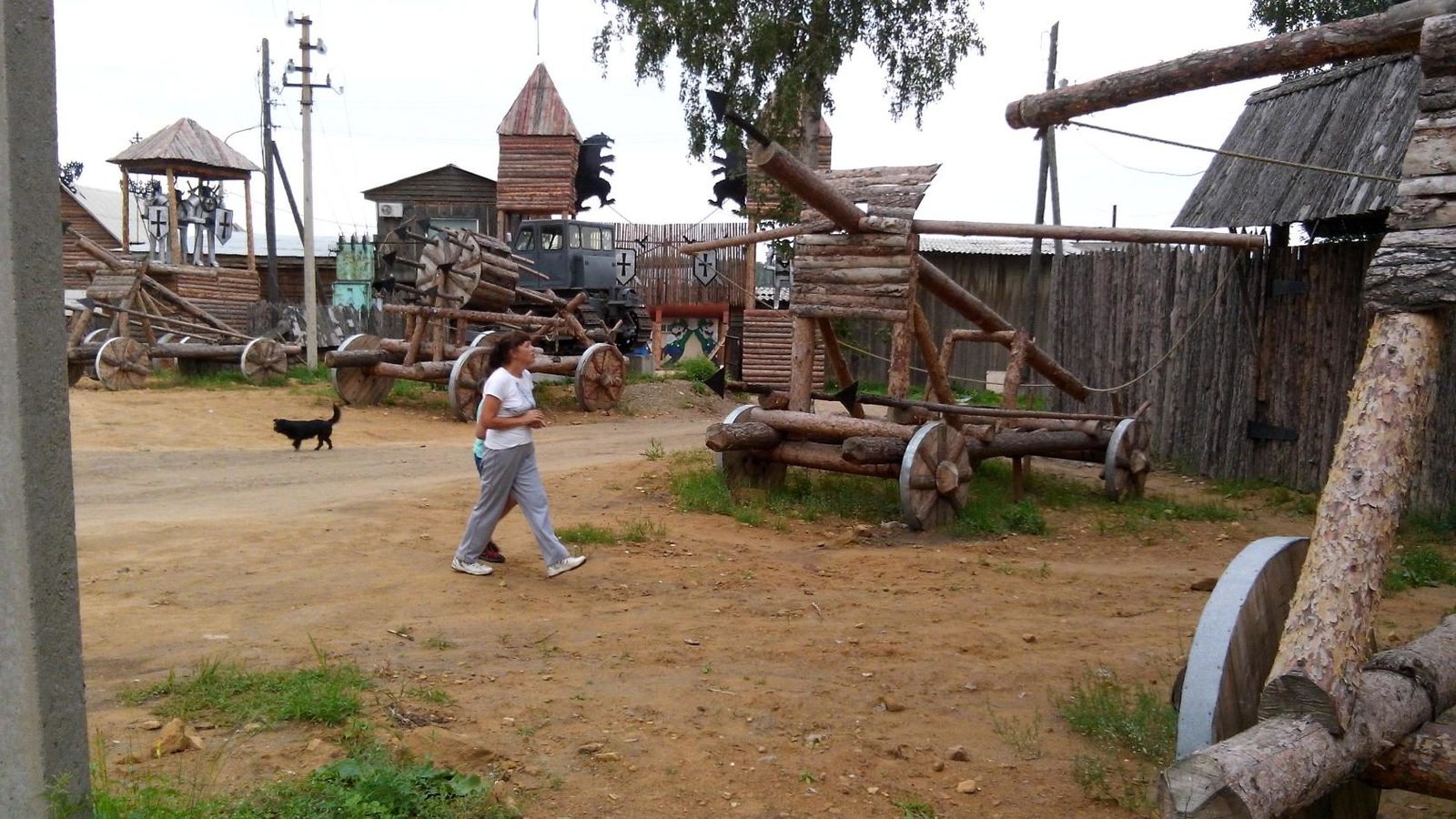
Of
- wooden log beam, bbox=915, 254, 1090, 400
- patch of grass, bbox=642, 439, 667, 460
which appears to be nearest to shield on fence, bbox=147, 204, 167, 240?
patch of grass, bbox=642, 439, 667, 460

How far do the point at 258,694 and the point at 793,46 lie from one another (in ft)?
57.3

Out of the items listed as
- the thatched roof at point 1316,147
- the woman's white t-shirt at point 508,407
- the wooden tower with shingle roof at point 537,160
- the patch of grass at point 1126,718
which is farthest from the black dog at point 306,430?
the wooden tower with shingle roof at point 537,160

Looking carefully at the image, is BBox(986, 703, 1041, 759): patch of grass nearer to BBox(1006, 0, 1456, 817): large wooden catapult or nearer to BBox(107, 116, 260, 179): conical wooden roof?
BBox(1006, 0, 1456, 817): large wooden catapult

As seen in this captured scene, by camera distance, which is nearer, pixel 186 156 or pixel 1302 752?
pixel 1302 752

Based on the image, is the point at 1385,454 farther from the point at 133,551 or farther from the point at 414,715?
the point at 133,551

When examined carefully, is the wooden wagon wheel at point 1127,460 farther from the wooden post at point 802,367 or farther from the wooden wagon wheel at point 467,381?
the wooden wagon wheel at point 467,381

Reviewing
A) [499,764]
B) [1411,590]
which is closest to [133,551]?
[499,764]

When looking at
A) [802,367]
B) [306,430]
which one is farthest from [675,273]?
[802,367]

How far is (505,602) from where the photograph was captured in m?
7.12

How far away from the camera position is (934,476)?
9.82 m

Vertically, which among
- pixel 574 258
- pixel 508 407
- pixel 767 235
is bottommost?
pixel 508 407

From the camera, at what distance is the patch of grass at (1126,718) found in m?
4.94

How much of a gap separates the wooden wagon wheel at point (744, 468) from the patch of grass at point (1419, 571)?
4966mm

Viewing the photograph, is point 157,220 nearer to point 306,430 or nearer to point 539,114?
point 539,114
